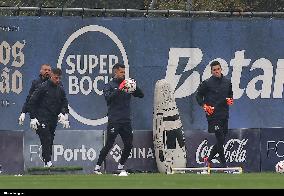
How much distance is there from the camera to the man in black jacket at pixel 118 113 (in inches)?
931

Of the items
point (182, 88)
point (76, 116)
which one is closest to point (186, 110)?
point (182, 88)

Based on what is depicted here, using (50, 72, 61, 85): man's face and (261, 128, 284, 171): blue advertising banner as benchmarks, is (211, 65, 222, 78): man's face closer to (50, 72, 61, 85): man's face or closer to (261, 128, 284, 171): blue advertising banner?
(261, 128, 284, 171): blue advertising banner

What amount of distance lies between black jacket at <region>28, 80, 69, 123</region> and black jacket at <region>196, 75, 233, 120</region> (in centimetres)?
265

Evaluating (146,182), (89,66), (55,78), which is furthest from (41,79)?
(146,182)

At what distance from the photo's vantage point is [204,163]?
81.6 ft

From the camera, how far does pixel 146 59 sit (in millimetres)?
24703

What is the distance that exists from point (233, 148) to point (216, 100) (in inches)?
43.9

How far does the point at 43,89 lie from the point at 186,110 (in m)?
2.94

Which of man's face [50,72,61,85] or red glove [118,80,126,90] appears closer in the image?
red glove [118,80,126,90]

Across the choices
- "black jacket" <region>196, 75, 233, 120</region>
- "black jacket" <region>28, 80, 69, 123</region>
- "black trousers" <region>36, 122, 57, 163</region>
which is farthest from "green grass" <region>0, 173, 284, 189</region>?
"black jacket" <region>196, 75, 233, 120</region>

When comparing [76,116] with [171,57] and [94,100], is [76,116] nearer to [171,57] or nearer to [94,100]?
[94,100]

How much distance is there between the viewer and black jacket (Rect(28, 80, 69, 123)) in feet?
78.5

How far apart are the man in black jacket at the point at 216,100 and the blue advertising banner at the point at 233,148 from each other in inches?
10.8

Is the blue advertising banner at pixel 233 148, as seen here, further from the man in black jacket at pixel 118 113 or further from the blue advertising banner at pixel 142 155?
the man in black jacket at pixel 118 113
